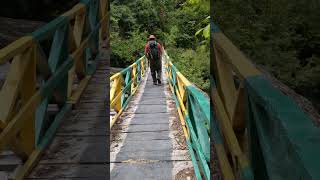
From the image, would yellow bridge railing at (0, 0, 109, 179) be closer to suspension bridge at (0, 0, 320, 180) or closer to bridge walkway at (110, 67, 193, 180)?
suspension bridge at (0, 0, 320, 180)

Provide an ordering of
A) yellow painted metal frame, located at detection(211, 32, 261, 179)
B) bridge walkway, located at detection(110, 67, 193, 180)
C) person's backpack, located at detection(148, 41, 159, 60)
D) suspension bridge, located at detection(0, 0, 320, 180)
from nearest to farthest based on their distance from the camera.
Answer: suspension bridge, located at detection(0, 0, 320, 180) < yellow painted metal frame, located at detection(211, 32, 261, 179) < bridge walkway, located at detection(110, 67, 193, 180) < person's backpack, located at detection(148, 41, 159, 60)

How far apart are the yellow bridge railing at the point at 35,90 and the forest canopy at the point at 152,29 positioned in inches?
939

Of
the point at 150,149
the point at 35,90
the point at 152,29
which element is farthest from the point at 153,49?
the point at 152,29

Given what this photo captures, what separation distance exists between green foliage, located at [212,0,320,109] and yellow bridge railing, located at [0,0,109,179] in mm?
9252

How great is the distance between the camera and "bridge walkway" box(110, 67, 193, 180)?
4539 millimetres

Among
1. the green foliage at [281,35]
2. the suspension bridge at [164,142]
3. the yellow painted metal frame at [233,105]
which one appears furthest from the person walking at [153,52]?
the yellow painted metal frame at [233,105]

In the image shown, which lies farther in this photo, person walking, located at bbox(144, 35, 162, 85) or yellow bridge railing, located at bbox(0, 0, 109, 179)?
person walking, located at bbox(144, 35, 162, 85)

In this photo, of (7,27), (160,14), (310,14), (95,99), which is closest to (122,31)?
(160,14)

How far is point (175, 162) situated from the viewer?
4707 millimetres

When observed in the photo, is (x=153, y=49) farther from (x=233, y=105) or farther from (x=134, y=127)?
(x=233, y=105)

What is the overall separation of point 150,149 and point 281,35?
10.8 meters

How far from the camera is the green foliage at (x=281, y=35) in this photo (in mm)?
13789

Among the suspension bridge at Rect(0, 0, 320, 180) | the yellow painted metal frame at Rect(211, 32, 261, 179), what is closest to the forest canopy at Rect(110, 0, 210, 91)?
the suspension bridge at Rect(0, 0, 320, 180)

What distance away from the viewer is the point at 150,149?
5406mm
